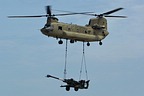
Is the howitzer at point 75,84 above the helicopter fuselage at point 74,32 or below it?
below

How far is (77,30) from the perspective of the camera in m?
108

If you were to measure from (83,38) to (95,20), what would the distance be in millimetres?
9068

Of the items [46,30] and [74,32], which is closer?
[46,30]

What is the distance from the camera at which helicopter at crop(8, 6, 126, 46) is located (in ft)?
340

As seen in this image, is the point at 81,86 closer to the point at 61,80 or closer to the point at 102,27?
the point at 61,80

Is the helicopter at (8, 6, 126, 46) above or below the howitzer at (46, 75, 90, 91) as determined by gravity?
above

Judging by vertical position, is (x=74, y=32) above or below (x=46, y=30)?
below

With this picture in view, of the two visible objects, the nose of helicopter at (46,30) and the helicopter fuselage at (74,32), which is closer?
the nose of helicopter at (46,30)

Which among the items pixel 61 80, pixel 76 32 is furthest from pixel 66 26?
pixel 61 80

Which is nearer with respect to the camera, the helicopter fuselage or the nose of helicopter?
the nose of helicopter

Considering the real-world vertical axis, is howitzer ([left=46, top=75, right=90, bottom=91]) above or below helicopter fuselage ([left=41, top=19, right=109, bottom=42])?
below

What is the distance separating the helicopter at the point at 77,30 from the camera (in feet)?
340

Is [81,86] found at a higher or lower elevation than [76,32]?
lower

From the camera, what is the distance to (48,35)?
338ft
